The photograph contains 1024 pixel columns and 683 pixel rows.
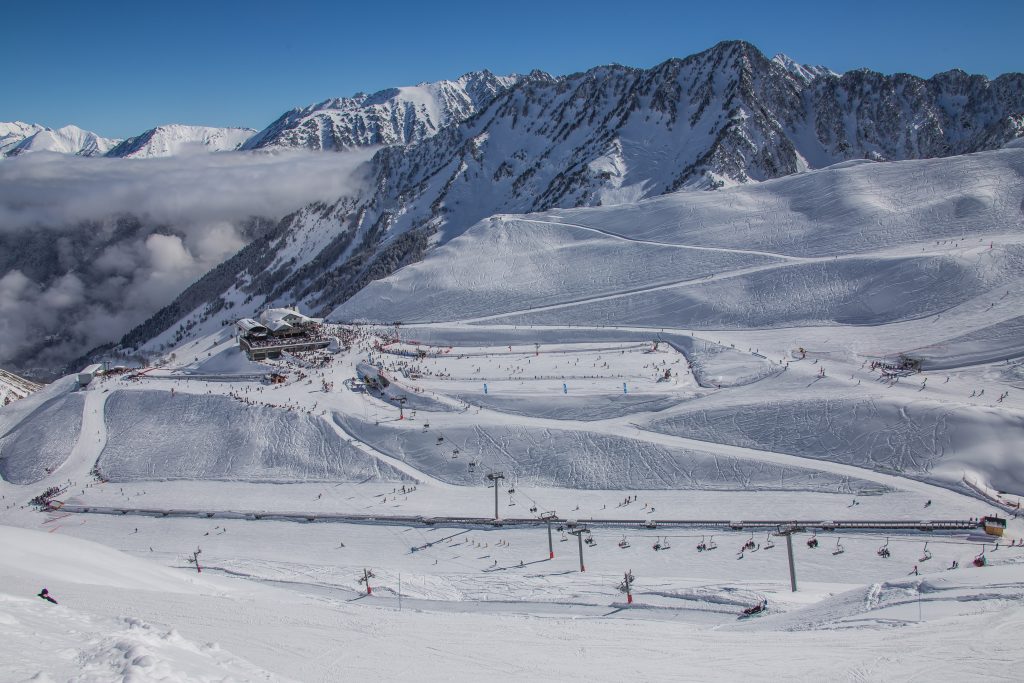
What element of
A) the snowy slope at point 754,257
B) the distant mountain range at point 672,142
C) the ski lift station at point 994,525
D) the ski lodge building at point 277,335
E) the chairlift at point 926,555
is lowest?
the chairlift at point 926,555

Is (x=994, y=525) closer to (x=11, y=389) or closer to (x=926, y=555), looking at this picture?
(x=926, y=555)

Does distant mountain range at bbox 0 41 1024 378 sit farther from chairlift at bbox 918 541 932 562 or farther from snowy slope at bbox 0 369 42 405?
chairlift at bbox 918 541 932 562

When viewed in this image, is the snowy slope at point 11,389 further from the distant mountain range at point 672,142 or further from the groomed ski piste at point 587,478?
the groomed ski piste at point 587,478

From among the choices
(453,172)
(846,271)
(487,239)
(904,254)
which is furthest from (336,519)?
(453,172)

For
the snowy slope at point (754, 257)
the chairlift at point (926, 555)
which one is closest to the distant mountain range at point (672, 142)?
the snowy slope at point (754, 257)

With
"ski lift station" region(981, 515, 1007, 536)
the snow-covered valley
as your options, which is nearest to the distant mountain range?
the snow-covered valley

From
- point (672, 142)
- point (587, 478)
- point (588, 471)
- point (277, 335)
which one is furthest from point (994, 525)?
point (672, 142)

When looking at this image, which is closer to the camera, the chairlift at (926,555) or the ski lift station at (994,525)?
the chairlift at (926,555)

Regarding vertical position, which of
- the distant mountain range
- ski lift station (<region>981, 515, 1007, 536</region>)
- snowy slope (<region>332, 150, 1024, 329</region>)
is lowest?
ski lift station (<region>981, 515, 1007, 536</region>)
